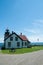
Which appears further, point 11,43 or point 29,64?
point 11,43

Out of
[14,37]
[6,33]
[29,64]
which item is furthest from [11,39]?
[29,64]

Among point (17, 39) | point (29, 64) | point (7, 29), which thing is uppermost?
point (7, 29)

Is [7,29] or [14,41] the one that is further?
[7,29]

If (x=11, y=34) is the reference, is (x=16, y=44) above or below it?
below

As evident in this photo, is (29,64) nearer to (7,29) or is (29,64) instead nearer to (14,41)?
(14,41)

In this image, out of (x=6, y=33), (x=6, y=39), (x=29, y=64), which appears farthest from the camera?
(x=6, y=33)

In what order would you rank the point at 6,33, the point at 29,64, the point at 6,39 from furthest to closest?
the point at 6,33, the point at 6,39, the point at 29,64

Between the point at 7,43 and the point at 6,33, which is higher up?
the point at 6,33

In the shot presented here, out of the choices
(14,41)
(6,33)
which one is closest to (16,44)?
(14,41)

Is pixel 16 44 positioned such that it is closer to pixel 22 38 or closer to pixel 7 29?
pixel 22 38

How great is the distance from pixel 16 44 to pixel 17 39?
1616 millimetres

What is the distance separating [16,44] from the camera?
49562 millimetres

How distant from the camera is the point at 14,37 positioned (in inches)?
1941

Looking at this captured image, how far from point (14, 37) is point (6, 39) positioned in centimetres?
260
